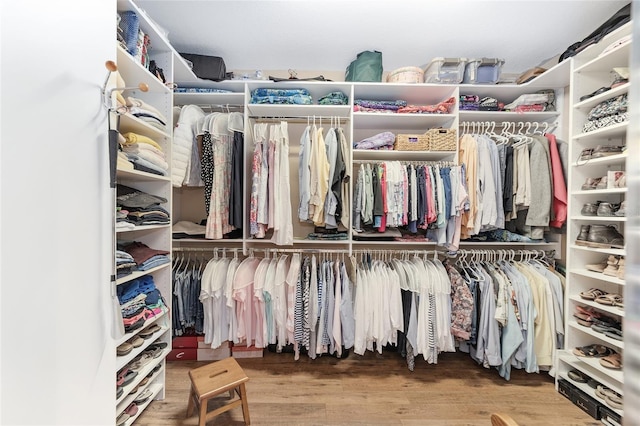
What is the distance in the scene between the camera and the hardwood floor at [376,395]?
1.60 m

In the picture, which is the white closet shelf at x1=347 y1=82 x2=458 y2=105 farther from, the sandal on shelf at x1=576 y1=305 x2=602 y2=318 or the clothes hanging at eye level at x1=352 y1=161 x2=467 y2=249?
the sandal on shelf at x1=576 y1=305 x2=602 y2=318

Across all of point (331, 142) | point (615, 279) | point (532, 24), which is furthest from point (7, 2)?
point (615, 279)

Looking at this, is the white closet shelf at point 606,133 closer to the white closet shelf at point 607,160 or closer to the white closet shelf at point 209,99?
the white closet shelf at point 607,160

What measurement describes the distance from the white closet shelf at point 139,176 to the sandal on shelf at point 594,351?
3054mm

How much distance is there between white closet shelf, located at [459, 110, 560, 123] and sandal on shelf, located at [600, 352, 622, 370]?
1.87 meters

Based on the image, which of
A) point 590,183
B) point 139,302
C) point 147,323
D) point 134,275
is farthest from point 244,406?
point 590,183

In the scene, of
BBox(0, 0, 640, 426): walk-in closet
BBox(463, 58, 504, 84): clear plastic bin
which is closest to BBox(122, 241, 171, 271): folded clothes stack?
BBox(0, 0, 640, 426): walk-in closet

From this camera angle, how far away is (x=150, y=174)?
1.48m

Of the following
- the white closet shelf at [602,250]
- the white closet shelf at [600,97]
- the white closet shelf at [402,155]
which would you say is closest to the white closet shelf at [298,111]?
the white closet shelf at [402,155]

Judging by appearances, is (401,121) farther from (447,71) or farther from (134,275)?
(134,275)

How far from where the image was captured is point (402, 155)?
88.8 inches

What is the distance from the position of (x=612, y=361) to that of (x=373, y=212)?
1759 millimetres

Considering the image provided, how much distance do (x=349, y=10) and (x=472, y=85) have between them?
1199mm

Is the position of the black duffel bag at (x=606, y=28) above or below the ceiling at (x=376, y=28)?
below
